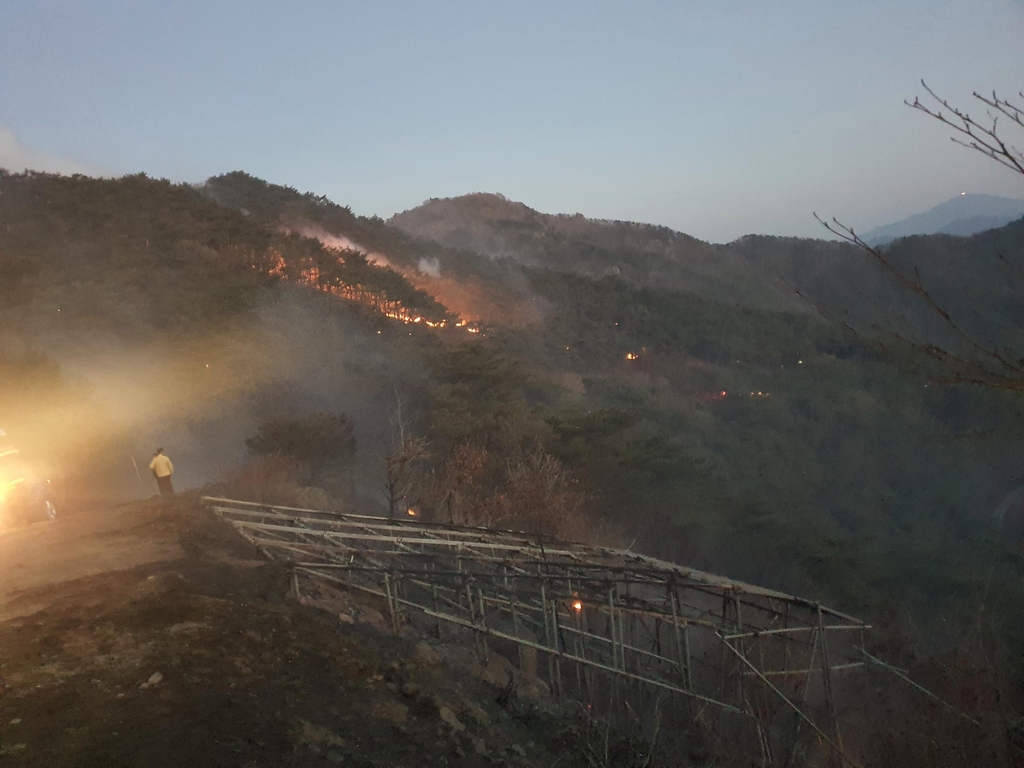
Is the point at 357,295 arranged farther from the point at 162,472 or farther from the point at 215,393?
the point at 162,472

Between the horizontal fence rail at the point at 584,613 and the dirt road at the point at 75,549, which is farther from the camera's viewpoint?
the horizontal fence rail at the point at 584,613

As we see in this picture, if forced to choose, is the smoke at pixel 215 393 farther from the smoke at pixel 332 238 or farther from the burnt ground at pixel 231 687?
the smoke at pixel 332 238

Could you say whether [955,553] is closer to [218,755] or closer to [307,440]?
[307,440]

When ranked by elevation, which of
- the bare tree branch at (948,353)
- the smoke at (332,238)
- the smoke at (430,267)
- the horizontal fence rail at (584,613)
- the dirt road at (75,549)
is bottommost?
the horizontal fence rail at (584,613)

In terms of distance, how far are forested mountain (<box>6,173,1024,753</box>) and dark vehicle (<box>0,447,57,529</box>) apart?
4806 millimetres

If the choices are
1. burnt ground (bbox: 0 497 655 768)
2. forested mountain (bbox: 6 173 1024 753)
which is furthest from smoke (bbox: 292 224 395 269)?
burnt ground (bbox: 0 497 655 768)

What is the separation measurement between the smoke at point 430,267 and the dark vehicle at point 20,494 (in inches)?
2304

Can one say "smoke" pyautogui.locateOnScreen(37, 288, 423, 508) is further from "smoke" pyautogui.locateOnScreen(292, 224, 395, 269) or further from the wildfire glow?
"smoke" pyautogui.locateOnScreen(292, 224, 395, 269)

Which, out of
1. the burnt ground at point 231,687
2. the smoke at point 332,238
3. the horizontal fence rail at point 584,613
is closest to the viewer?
the burnt ground at point 231,687

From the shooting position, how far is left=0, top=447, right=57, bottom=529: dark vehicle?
555 inches

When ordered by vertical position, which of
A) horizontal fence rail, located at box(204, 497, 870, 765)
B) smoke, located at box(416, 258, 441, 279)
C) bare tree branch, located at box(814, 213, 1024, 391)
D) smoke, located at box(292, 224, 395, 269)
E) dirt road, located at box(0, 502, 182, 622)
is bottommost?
horizontal fence rail, located at box(204, 497, 870, 765)

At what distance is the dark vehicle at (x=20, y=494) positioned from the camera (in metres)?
14.1

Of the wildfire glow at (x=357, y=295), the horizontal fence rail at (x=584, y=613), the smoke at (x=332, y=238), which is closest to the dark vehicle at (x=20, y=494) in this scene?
the horizontal fence rail at (x=584, y=613)

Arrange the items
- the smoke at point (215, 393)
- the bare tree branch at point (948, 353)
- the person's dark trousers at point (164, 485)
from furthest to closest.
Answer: the smoke at point (215, 393) < the person's dark trousers at point (164, 485) < the bare tree branch at point (948, 353)
